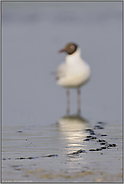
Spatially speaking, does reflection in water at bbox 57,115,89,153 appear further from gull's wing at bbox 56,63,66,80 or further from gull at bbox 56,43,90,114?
gull's wing at bbox 56,63,66,80

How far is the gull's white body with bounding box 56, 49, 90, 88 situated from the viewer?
12.9 m

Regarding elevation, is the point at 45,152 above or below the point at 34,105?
below

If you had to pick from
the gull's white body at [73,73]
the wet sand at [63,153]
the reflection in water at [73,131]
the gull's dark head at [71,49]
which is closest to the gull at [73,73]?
the gull's white body at [73,73]

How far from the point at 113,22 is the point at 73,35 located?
6.83m

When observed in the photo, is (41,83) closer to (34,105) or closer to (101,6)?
(34,105)

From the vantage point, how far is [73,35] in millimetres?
26234

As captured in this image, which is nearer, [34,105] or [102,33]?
[34,105]

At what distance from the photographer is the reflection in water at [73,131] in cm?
782

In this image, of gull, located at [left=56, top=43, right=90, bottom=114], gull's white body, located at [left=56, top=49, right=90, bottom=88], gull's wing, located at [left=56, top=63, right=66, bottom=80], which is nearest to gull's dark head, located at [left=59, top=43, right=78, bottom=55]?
gull, located at [left=56, top=43, right=90, bottom=114]

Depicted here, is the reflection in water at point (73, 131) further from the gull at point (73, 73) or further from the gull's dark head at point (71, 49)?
the gull's dark head at point (71, 49)

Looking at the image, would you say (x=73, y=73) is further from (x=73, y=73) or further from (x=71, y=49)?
(x=71, y=49)

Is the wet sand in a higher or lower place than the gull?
lower

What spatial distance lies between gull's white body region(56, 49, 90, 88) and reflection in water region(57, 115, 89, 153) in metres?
1.94

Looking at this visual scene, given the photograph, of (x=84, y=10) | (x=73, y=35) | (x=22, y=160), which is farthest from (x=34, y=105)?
(x=84, y=10)
